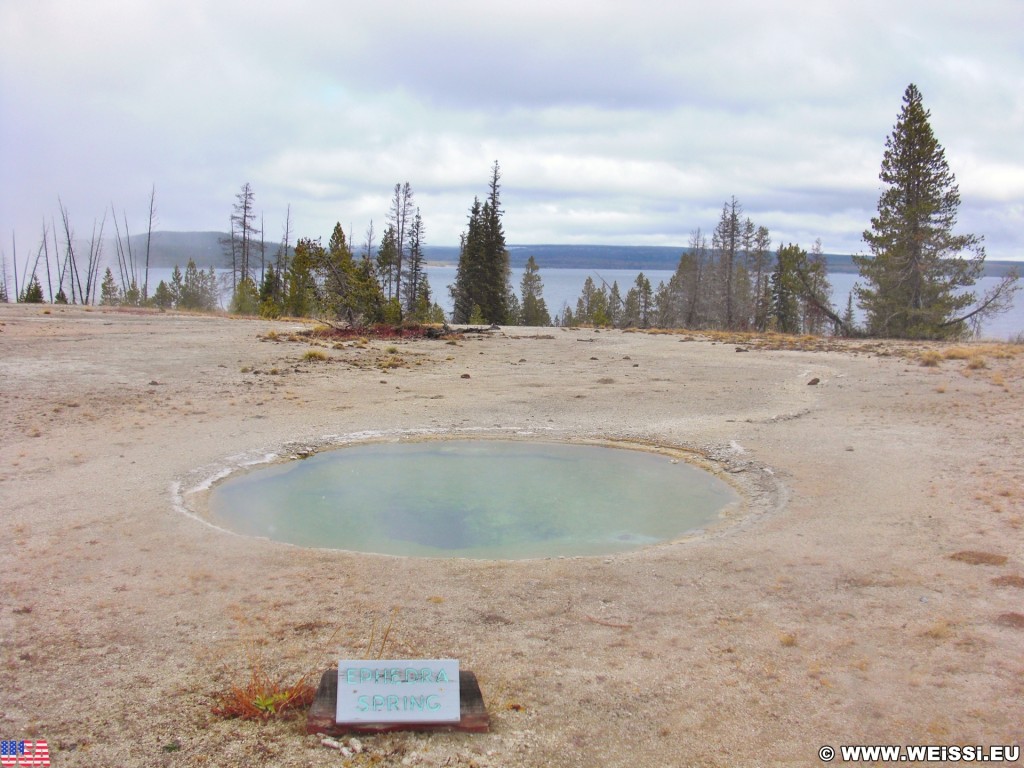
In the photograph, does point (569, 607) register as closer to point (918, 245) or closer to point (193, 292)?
point (918, 245)

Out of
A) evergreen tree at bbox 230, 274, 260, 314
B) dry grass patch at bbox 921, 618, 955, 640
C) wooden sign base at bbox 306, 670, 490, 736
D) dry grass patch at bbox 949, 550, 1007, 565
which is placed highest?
evergreen tree at bbox 230, 274, 260, 314

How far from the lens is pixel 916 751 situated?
134 inches

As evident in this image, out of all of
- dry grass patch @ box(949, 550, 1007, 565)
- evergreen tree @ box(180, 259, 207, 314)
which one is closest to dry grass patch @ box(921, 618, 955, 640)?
dry grass patch @ box(949, 550, 1007, 565)

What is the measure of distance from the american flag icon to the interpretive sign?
122 centimetres

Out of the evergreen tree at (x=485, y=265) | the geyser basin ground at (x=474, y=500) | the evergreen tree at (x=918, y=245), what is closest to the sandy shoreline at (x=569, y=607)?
the geyser basin ground at (x=474, y=500)

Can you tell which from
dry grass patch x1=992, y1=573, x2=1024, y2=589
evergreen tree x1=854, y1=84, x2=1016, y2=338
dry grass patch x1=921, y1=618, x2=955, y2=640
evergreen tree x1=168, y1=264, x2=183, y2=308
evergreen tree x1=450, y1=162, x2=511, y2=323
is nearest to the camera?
dry grass patch x1=921, y1=618, x2=955, y2=640

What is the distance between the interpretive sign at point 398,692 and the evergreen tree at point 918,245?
1299 inches

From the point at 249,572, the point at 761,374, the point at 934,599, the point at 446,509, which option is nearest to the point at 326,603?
the point at 249,572

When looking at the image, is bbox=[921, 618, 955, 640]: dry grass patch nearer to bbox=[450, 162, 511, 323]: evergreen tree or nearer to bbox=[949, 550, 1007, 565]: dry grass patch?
bbox=[949, 550, 1007, 565]: dry grass patch

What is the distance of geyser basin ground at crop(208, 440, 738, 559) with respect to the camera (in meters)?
6.55

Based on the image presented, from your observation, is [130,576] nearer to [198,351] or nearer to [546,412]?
[546,412]

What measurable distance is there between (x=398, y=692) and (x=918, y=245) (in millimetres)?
33999

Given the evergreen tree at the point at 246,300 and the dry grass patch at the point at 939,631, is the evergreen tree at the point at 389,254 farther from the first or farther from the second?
the dry grass patch at the point at 939,631

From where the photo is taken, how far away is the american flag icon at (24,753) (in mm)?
3217
